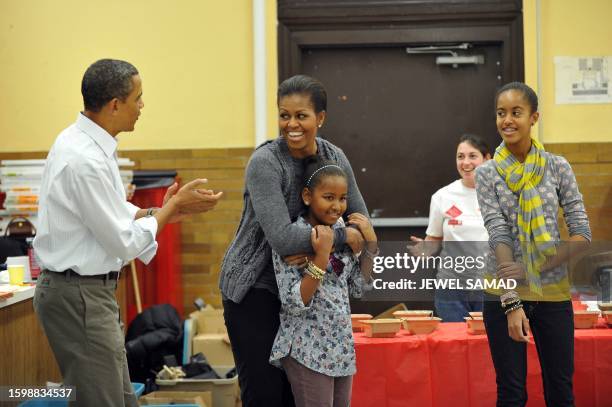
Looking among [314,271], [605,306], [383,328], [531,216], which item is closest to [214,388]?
[383,328]

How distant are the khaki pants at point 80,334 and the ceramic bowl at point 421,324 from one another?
6.11 ft

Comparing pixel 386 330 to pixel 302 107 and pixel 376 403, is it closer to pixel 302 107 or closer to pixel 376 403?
pixel 376 403

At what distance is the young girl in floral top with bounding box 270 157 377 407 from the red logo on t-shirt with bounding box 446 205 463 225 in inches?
97.2

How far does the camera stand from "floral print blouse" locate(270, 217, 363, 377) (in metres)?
2.76

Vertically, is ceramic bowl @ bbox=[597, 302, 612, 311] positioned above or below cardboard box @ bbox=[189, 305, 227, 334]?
above

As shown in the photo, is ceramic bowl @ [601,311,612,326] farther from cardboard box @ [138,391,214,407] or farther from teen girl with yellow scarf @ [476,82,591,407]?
cardboard box @ [138,391,214,407]

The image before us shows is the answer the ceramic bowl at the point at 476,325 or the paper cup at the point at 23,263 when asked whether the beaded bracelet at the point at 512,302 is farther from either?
the paper cup at the point at 23,263

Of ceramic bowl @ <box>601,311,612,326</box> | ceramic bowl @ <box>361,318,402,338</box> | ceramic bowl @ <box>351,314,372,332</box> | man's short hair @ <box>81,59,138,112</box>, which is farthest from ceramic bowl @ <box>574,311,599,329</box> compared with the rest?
man's short hair @ <box>81,59,138,112</box>

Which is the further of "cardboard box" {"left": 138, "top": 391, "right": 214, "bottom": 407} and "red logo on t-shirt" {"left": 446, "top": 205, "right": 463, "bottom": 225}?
"red logo on t-shirt" {"left": 446, "top": 205, "right": 463, "bottom": 225}

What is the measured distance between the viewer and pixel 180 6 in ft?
21.3

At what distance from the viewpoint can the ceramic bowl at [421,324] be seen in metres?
4.30

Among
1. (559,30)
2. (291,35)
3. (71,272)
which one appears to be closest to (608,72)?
(559,30)

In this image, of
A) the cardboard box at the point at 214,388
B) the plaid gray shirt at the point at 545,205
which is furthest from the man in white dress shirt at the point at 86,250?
the cardboard box at the point at 214,388

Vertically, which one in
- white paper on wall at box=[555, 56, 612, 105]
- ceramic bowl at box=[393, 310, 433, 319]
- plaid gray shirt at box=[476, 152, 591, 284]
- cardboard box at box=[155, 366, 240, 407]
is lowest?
cardboard box at box=[155, 366, 240, 407]
